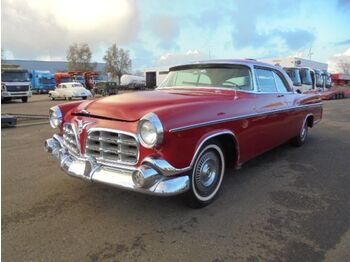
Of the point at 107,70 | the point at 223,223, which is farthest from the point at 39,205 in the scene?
the point at 107,70

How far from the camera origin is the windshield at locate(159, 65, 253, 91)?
5.27 meters

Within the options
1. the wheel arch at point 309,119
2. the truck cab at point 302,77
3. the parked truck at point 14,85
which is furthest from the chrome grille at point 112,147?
the parked truck at point 14,85

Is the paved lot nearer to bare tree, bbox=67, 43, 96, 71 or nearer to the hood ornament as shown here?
the hood ornament

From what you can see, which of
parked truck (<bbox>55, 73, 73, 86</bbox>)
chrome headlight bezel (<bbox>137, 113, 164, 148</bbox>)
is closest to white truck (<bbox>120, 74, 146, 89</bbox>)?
parked truck (<bbox>55, 73, 73, 86</bbox>)

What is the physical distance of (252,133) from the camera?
499 centimetres

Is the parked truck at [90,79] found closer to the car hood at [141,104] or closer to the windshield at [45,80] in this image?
the windshield at [45,80]

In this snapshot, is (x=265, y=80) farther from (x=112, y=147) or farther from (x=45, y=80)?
(x=45, y=80)

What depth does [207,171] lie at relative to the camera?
4234 millimetres

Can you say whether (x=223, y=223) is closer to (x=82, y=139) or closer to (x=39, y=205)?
(x=82, y=139)

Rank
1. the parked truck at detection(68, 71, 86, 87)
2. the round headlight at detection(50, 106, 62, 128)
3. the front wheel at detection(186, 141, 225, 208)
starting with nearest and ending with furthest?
the front wheel at detection(186, 141, 225, 208), the round headlight at detection(50, 106, 62, 128), the parked truck at detection(68, 71, 86, 87)

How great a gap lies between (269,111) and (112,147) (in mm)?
2679

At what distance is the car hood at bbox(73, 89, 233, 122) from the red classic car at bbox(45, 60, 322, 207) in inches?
0.4

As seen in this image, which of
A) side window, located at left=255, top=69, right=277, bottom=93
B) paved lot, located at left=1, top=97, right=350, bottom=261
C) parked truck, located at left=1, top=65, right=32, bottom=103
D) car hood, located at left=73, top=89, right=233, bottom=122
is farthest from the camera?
parked truck, located at left=1, top=65, right=32, bottom=103

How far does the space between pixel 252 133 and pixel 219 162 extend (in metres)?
0.83
